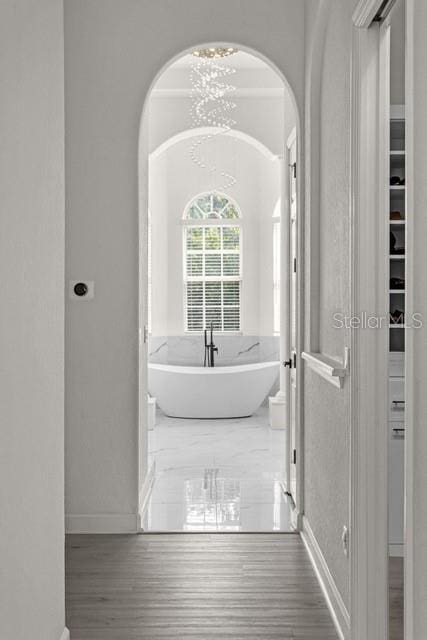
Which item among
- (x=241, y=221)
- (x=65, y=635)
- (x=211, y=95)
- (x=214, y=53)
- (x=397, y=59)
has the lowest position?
(x=65, y=635)

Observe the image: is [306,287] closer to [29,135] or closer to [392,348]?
[392,348]

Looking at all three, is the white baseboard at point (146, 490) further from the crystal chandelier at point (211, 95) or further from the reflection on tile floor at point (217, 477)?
the crystal chandelier at point (211, 95)

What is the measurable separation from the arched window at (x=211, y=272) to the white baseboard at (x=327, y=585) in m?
5.27

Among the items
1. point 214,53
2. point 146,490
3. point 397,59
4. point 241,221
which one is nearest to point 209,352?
point 241,221

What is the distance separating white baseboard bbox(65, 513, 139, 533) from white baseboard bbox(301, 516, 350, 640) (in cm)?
98

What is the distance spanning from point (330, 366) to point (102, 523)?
1813 millimetres

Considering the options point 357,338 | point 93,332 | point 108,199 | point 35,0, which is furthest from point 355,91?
point 93,332

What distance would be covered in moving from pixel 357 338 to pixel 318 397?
0.95 meters

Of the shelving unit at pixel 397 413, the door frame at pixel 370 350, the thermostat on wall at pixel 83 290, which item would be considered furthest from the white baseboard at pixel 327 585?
the thermostat on wall at pixel 83 290

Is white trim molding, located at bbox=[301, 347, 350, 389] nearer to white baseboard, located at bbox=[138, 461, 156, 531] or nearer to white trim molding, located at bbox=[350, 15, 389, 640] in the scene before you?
white trim molding, located at bbox=[350, 15, 389, 640]

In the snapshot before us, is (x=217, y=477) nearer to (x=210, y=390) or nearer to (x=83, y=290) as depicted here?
(x=83, y=290)

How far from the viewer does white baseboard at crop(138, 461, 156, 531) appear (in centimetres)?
419

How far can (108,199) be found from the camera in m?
3.98

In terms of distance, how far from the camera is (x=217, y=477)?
5273mm
